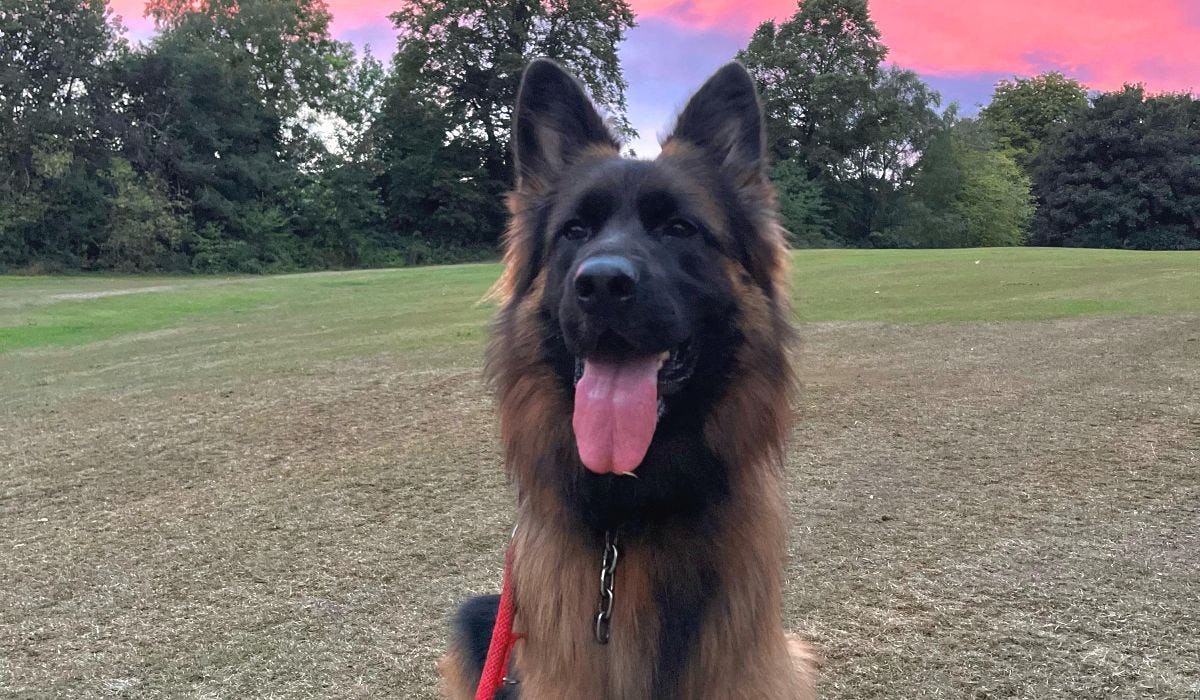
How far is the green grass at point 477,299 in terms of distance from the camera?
44.4ft

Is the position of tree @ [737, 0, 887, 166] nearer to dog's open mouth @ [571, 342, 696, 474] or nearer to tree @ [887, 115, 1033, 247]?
tree @ [887, 115, 1033, 247]

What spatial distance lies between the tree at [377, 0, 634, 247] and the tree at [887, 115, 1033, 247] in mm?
21197

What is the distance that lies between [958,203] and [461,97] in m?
32.8

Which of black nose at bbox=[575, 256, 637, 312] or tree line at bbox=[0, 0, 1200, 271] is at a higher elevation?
tree line at bbox=[0, 0, 1200, 271]

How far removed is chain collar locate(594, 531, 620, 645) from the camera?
256 centimetres

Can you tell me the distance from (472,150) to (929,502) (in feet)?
151

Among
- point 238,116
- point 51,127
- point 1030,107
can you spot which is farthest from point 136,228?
point 1030,107

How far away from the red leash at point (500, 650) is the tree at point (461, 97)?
44832mm

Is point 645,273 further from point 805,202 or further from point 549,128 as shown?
point 805,202

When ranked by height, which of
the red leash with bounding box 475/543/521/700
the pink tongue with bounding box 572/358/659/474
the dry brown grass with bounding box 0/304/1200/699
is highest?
the pink tongue with bounding box 572/358/659/474

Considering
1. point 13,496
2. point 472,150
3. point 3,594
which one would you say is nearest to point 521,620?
point 3,594

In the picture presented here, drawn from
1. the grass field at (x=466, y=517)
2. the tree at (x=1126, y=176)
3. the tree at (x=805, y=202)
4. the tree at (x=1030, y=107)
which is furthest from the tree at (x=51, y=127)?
the tree at (x=1030, y=107)

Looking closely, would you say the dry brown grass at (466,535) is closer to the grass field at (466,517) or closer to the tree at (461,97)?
the grass field at (466,517)

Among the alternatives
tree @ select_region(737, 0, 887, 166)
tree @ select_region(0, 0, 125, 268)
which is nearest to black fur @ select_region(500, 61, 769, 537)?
tree @ select_region(0, 0, 125, 268)
